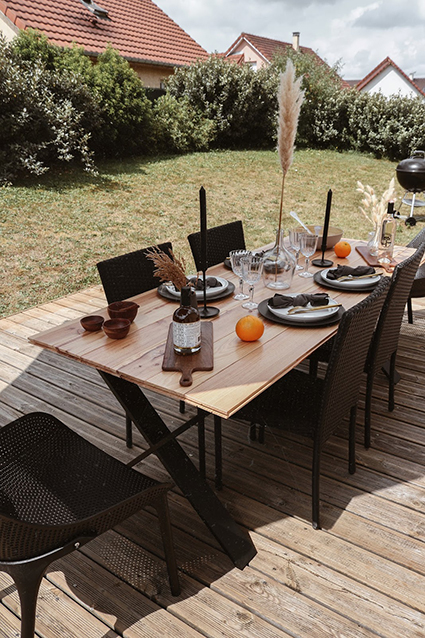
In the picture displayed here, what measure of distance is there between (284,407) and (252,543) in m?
0.56

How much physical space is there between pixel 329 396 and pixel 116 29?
12.4 metres

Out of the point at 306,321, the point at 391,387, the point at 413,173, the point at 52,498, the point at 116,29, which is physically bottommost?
the point at 391,387

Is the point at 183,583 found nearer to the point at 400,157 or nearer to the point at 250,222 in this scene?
the point at 250,222

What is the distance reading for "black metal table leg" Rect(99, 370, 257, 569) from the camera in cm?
181

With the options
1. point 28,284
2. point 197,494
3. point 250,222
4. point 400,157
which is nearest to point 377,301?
point 197,494

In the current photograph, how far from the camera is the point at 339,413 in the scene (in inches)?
79.3

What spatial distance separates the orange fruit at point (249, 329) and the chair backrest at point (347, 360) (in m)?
0.29

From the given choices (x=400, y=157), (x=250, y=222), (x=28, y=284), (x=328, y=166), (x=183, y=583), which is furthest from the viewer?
(x=400, y=157)

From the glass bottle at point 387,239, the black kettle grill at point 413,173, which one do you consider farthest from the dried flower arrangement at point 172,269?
the black kettle grill at point 413,173

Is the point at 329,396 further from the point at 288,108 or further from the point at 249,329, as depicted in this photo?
the point at 288,108

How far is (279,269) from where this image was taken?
232cm

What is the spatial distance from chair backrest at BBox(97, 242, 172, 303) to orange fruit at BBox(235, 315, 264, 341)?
78 centimetres

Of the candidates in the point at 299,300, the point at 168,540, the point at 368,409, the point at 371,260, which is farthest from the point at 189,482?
the point at 371,260

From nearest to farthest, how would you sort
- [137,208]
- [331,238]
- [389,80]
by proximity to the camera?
[331,238]
[137,208]
[389,80]
